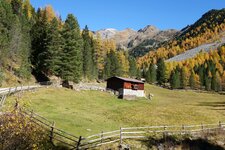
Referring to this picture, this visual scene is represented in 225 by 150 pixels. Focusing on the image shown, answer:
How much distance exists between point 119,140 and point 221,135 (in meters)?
15.5

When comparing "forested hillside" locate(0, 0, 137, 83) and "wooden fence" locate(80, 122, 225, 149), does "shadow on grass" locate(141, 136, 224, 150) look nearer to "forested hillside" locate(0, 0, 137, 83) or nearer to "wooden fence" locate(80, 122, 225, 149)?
"wooden fence" locate(80, 122, 225, 149)

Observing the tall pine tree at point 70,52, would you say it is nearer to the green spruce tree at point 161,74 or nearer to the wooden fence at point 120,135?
the wooden fence at point 120,135

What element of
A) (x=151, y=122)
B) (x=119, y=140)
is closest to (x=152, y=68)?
(x=151, y=122)

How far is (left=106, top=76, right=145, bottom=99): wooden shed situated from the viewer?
71688 millimetres

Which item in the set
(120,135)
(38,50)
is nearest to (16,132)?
(120,135)

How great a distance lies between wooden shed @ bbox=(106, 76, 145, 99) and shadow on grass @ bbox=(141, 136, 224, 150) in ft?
114

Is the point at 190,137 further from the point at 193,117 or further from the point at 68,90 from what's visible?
the point at 68,90

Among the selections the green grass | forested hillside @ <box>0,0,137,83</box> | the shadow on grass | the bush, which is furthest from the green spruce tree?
the bush

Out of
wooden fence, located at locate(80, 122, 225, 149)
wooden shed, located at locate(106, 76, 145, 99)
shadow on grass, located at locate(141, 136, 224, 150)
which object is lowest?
shadow on grass, located at locate(141, 136, 224, 150)

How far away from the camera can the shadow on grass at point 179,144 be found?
31.0 m

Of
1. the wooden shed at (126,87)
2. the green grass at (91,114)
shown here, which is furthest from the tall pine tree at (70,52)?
the green grass at (91,114)

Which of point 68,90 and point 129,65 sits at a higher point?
point 129,65

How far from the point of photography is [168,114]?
5084 centimetres

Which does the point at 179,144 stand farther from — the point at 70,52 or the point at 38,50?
the point at 38,50
